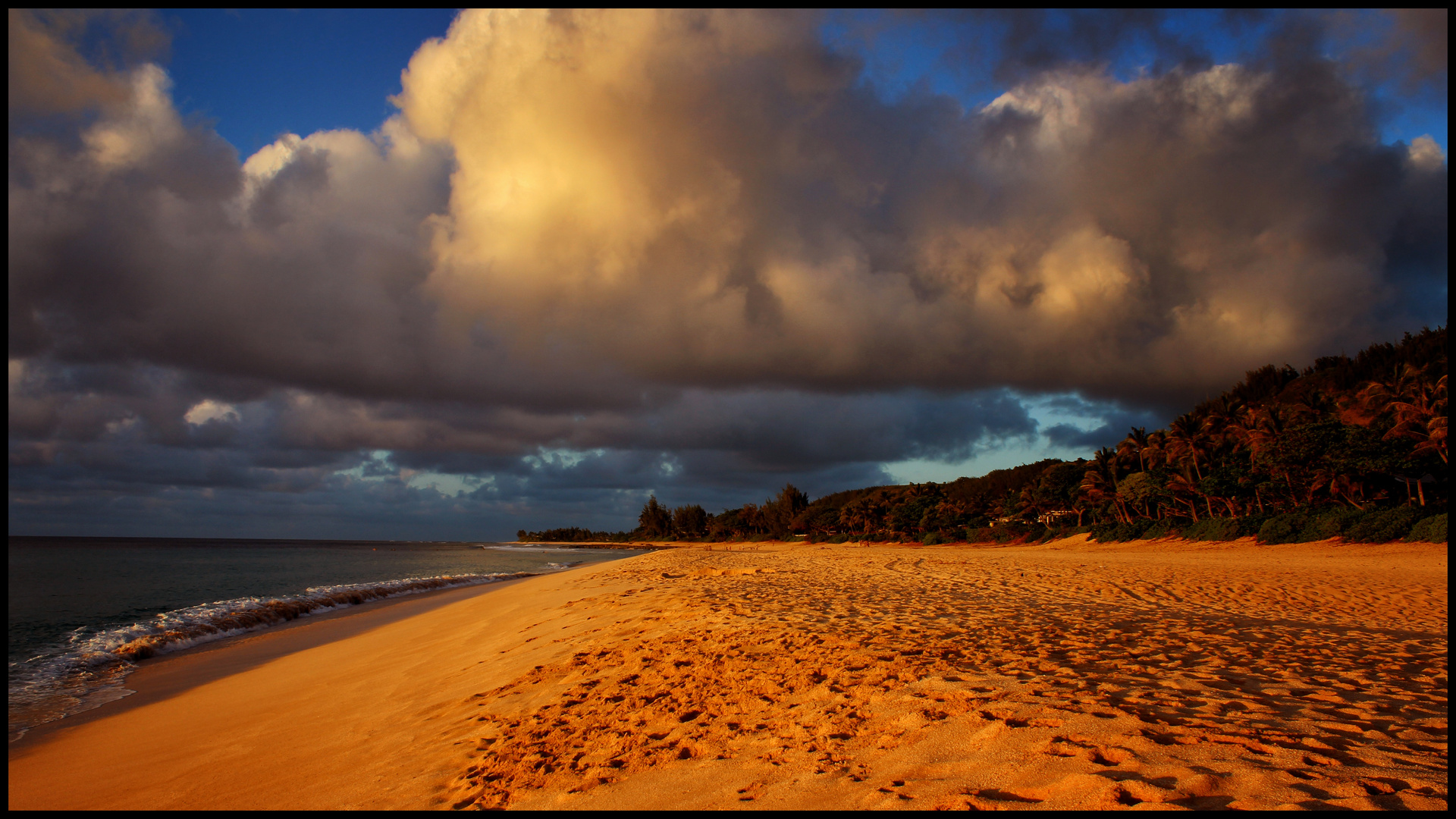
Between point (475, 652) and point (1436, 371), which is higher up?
point (1436, 371)

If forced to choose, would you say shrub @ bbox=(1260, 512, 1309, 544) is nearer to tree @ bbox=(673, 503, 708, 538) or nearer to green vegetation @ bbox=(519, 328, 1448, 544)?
green vegetation @ bbox=(519, 328, 1448, 544)

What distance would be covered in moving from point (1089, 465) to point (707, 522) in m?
81.5

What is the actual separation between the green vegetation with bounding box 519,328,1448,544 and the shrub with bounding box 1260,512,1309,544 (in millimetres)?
68

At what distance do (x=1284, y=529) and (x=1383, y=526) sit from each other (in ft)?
15.9

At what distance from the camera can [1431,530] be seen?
2697cm

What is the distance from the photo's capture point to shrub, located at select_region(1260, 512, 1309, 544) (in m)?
33.4

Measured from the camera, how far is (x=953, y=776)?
13.5 ft

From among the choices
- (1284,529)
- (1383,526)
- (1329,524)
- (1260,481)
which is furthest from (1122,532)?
(1383,526)

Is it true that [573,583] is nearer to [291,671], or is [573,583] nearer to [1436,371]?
[291,671]

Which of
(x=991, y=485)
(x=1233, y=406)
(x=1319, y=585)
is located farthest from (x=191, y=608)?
(x=991, y=485)

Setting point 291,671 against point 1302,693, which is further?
point 291,671

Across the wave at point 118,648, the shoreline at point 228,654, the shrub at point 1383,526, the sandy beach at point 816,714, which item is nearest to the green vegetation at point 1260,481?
the shrub at point 1383,526

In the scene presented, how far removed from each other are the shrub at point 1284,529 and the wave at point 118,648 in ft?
143

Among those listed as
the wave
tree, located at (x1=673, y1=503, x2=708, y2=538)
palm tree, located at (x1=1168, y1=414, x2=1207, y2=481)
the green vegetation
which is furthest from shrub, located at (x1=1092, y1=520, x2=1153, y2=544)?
tree, located at (x1=673, y1=503, x2=708, y2=538)
